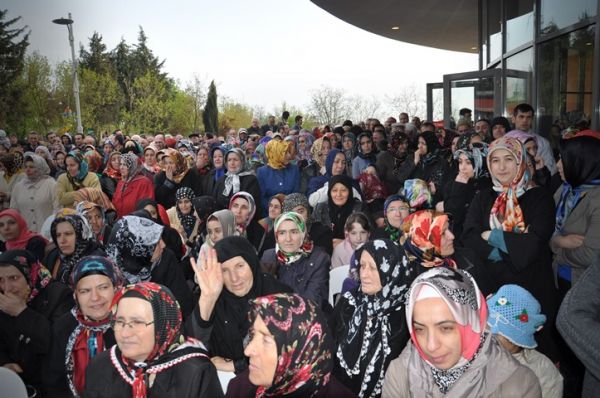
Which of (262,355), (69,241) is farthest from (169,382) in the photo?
(69,241)

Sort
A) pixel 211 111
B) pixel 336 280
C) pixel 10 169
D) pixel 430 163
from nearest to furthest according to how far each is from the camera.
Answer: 1. pixel 336 280
2. pixel 430 163
3. pixel 10 169
4. pixel 211 111

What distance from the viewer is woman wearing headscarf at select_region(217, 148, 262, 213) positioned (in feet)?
21.8

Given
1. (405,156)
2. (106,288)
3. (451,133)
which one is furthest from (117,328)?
(451,133)

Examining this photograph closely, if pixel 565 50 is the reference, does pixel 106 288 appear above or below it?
below

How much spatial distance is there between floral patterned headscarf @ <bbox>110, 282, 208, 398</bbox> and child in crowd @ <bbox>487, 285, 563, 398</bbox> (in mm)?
1641

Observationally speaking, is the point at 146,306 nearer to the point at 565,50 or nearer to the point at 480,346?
the point at 480,346

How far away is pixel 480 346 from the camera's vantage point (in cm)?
202

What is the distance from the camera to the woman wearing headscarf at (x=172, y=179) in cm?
707

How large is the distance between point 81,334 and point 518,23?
460 inches

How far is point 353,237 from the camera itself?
15.6ft

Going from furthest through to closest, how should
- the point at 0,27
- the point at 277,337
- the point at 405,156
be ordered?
the point at 405,156, the point at 277,337, the point at 0,27

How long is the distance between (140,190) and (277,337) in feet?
16.6

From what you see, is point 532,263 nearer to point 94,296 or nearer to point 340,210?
point 340,210

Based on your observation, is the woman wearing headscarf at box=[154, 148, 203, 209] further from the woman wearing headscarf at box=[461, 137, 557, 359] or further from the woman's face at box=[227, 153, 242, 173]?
the woman wearing headscarf at box=[461, 137, 557, 359]
